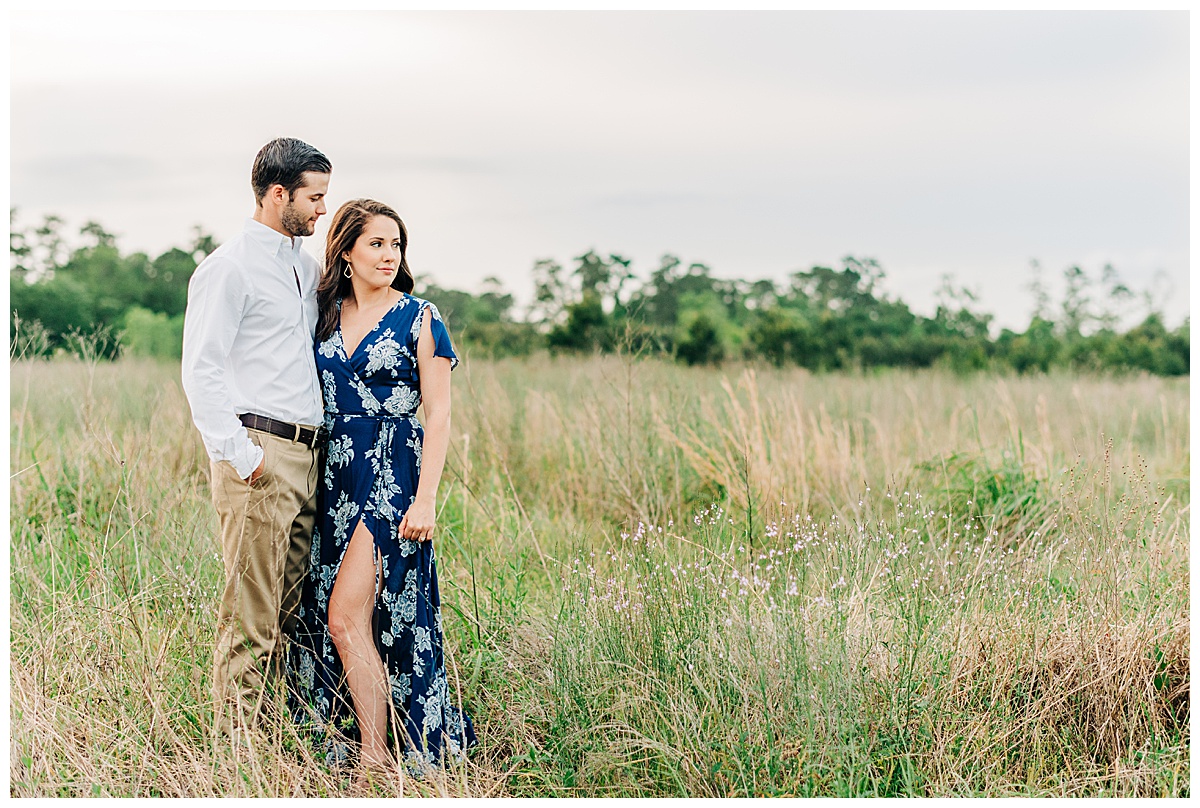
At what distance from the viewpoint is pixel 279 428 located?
110 inches

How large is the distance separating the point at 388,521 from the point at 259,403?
1.75ft

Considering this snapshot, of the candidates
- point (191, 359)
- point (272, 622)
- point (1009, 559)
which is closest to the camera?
point (191, 359)

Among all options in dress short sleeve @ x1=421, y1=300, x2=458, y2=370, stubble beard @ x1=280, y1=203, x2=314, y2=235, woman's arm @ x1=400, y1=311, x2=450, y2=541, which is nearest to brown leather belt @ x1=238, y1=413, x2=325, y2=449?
woman's arm @ x1=400, y1=311, x2=450, y2=541

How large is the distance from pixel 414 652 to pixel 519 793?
21.6 inches

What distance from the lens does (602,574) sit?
131 inches

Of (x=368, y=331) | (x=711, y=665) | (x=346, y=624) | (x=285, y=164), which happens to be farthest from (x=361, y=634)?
(x=285, y=164)

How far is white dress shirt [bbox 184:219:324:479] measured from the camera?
2.69 meters

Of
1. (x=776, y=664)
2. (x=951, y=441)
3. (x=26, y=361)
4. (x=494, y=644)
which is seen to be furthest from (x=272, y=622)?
(x=951, y=441)

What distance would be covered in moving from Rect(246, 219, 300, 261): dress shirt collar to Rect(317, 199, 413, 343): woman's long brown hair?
132 mm

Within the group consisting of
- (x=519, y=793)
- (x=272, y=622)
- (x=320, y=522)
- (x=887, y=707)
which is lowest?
(x=519, y=793)

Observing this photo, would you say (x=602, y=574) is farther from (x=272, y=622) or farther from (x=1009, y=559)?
(x=1009, y=559)

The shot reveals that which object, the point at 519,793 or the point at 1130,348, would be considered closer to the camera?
the point at 519,793

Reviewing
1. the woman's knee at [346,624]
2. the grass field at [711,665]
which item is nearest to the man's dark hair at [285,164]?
the grass field at [711,665]

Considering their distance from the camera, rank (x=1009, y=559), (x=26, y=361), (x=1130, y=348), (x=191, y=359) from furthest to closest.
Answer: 1. (x=1130, y=348)
2. (x=26, y=361)
3. (x=1009, y=559)
4. (x=191, y=359)
